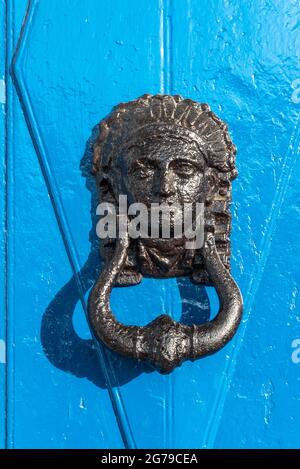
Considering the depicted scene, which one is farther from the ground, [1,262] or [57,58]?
[57,58]

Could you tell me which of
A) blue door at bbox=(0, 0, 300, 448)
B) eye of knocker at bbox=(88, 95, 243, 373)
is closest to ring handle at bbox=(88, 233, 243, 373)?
eye of knocker at bbox=(88, 95, 243, 373)

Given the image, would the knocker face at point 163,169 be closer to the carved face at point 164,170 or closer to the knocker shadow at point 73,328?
the carved face at point 164,170

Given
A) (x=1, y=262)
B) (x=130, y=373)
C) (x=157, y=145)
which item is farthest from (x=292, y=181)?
(x=1, y=262)

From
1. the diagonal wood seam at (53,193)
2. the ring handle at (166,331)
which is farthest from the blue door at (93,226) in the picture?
the ring handle at (166,331)

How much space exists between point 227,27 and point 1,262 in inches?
26.5

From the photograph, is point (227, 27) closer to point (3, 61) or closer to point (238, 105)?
point (238, 105)

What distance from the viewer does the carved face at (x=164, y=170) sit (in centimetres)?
96

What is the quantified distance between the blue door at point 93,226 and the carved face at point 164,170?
114mm

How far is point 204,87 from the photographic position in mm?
1061

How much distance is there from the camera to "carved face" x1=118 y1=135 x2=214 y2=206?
96cm

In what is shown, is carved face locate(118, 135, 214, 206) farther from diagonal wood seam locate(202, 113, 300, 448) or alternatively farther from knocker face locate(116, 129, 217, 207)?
diagonal wood seam locate(202, 113, 300, 448)
